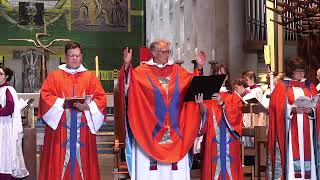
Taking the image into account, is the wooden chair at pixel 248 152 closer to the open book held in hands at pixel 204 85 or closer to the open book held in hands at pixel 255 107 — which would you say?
the open book held in hands at pixel 255 107

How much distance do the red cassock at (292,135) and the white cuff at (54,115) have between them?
2.22 m

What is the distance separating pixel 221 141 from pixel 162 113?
1.17 metres

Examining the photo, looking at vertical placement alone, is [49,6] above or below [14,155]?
above

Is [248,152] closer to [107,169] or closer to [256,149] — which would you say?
[256,149]

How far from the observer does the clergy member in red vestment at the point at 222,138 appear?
21.9 feet

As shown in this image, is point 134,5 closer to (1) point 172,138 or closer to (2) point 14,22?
(2) point 14,22

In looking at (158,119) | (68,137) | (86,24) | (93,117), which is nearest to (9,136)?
(68,137)

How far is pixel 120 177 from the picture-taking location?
22.7ft

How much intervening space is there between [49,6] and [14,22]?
114cm

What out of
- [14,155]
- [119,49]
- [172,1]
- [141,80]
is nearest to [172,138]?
[141,80]

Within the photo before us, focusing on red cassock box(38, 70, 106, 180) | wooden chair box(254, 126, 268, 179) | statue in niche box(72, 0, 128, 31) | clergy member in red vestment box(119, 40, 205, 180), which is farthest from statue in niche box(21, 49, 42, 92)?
clergy member in red vestment box(119, 40, 205, 180)

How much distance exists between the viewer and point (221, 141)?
671 centimetres

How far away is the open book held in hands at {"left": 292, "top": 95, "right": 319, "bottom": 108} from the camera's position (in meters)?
6.14

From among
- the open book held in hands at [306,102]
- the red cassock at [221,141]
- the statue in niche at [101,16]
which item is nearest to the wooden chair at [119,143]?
the red cassock at [221,141]
